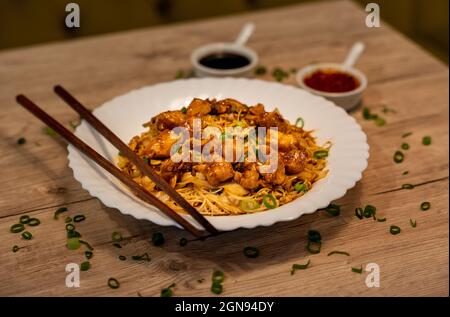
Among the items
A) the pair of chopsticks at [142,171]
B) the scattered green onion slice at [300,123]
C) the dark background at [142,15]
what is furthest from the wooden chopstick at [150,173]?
the dark background at [142,15]

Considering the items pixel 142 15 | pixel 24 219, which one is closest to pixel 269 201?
pixel 24 219

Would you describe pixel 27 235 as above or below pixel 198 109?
Answer: below

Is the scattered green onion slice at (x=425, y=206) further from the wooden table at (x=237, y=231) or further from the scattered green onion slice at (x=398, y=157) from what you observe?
the scattered green onion slice at (x=398, y=157)

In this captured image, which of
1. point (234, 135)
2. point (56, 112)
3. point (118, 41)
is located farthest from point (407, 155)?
point (118, 41)

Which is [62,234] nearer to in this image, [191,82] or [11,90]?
[191,82]

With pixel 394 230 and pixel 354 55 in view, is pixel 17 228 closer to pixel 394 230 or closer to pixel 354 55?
pixel 394 230
